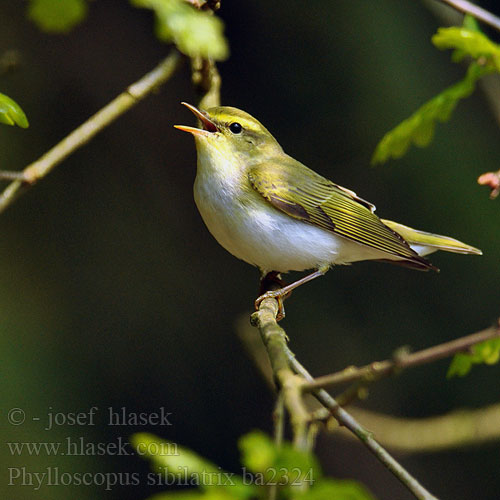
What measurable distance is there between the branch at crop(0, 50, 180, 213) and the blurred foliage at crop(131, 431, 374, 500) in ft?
3.55

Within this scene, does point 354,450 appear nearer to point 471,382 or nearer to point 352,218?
point 471,382

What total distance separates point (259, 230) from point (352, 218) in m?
0.70

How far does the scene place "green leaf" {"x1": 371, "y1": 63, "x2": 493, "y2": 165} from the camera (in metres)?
2.38

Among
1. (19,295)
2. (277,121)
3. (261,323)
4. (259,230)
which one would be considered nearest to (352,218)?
(259,230)

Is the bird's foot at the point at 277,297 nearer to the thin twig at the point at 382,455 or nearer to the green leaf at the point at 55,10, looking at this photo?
the thin twig at the point at 382,455

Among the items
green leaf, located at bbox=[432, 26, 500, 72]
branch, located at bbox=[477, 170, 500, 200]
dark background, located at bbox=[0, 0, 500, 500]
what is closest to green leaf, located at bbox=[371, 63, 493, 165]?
green leaf, located at bbox=[432, 26, 500, 72]

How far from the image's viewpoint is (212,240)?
5.29 m

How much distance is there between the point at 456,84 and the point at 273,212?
45.2 inches

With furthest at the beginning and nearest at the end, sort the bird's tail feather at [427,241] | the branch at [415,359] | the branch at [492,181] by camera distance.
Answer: the bird's tail feather at [427,241]
the branch at [492,181]
the branch at [415,359]

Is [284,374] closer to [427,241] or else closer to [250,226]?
[250,226]

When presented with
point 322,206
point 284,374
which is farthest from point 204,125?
point 284,374

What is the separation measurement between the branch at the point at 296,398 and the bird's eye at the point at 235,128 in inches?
40.7

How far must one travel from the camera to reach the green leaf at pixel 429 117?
2.38m

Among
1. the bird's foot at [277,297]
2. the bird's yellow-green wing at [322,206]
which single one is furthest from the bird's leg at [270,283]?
the bird's yellow-green wing at [322,206]
